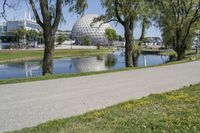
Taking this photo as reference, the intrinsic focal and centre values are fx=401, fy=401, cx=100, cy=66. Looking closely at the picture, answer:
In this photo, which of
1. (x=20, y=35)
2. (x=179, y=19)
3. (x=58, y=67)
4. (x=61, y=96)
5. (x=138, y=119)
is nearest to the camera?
(x=138, y=119)

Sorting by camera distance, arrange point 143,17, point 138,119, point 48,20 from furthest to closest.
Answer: point 143,17
point 48,20
point 138,119

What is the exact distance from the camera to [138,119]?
8938mm

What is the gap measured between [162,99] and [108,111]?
8.12ft

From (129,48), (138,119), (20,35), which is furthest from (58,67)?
(20,35)

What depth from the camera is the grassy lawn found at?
8039 mm

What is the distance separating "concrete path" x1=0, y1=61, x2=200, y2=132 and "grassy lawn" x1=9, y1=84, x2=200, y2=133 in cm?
77

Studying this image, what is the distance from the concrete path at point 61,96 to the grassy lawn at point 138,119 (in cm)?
77

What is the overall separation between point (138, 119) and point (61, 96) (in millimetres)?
4581

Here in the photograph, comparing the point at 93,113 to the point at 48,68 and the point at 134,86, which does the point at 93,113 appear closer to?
the point at 134,86

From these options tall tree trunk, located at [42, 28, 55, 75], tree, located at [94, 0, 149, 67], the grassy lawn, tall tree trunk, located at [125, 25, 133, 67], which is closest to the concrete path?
the grassy lawn

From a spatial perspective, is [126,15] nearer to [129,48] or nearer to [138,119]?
[129,48]

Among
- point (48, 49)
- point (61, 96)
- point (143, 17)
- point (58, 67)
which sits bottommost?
point (58, 67)

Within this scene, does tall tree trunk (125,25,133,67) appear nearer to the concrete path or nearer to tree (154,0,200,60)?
tree (154,0,200,60)

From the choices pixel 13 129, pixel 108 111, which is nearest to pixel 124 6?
pixel 108 111
